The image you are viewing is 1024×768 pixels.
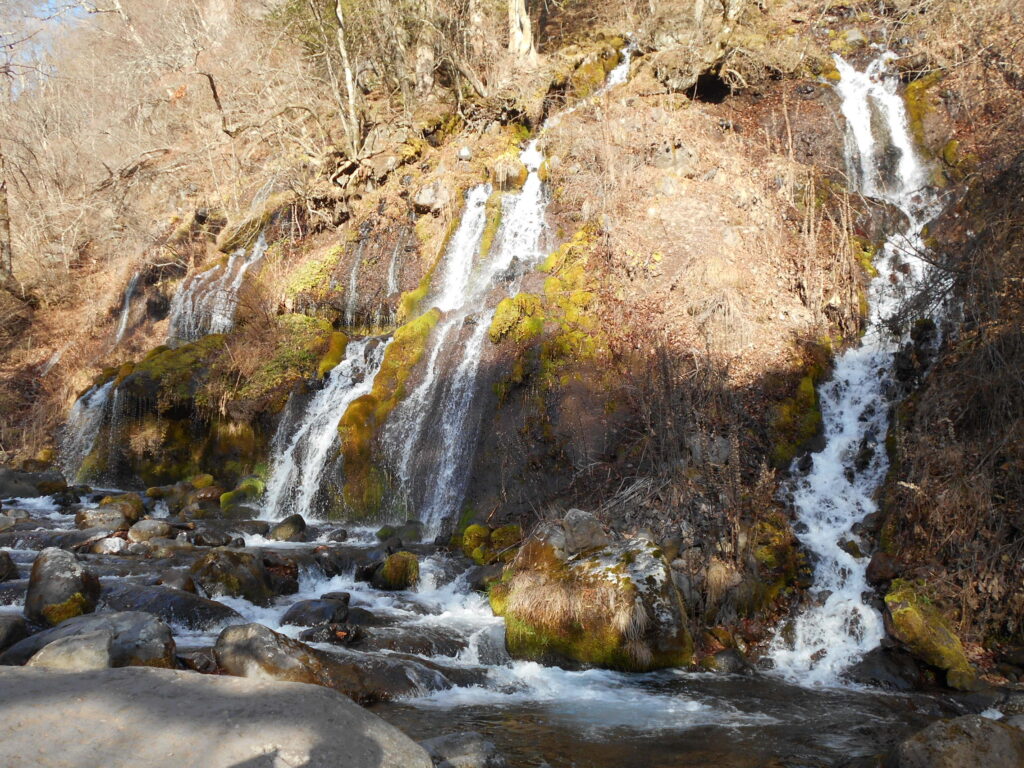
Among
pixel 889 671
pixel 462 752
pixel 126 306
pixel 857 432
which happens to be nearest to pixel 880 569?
pixel 889 671

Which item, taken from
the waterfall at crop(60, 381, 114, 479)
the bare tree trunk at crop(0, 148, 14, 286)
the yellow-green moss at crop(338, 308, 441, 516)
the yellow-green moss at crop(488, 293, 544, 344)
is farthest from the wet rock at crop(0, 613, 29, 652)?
the bare tree trunk at crop(0, 148, 14, 286)

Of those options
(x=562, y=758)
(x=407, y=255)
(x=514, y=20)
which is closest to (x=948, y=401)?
(x=562, y=758)

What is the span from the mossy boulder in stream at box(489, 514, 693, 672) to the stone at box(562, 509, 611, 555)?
10.4 inches

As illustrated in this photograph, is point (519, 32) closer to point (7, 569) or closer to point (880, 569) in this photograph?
point (880, 569)

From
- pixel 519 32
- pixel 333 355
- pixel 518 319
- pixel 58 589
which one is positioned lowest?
pixel 58 589

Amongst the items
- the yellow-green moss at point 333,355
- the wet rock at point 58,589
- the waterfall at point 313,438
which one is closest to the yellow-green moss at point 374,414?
the waterfall at point 313,438

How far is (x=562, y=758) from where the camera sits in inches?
200

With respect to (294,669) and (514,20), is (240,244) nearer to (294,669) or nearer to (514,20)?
(514,20)

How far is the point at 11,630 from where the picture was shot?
5.99 meters

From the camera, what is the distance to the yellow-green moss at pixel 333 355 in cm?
1462

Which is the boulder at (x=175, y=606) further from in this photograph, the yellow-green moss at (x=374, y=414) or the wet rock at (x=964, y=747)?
the wet rock at (x=964, y=747)

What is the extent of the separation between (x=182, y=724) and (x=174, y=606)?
4.37m

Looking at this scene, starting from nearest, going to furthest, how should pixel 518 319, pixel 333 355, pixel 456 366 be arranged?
1. pixel 518 319
2. pixel 456 366
3. pixel 333 355

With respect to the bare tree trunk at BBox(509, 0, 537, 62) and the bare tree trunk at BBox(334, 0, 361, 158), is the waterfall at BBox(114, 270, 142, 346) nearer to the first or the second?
the bare tree trunk at BBox(334, 0, 361, 158)
